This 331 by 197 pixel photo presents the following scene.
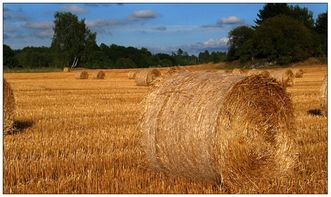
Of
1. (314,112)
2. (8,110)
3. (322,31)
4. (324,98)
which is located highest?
(322,31)

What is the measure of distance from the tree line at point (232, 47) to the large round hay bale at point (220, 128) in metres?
47.9

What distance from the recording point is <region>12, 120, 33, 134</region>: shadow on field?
29.6 feet

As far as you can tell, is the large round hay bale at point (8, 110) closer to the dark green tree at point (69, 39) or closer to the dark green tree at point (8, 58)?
the dark green tree at point (8, 58)

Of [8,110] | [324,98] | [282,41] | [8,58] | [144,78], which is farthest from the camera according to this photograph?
[8,58]

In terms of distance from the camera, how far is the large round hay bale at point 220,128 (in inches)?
225

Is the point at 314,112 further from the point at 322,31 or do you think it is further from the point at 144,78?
the point at 322,31

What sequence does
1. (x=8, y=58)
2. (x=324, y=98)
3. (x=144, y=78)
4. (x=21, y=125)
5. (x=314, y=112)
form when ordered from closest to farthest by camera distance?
(x=21, y=125)
(x=324, y=98)
(x=314, y=112)
(x=144, y=78)
(x=8, y=58)

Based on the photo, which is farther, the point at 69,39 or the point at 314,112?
the point at 69,39

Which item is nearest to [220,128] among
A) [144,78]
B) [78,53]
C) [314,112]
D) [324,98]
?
[324,98]

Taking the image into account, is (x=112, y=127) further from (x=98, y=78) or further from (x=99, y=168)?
(x=98, y=78)

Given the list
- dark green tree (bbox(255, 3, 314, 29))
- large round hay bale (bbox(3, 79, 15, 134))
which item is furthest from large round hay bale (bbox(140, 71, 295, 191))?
dark green tree (bbox(255, 3, 314, 29))

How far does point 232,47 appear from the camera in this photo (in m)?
57.7

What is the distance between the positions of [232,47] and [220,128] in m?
52.5

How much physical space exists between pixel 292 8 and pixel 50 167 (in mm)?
62900
